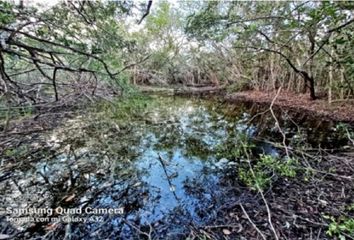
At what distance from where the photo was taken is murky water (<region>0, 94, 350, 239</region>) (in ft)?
7.48

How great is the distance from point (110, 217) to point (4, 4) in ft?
9.28

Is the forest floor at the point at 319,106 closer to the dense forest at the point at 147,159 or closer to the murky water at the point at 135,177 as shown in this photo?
the dense forest at the point at 147,159

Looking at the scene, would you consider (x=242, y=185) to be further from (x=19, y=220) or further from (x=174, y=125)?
(x=174, y=125)

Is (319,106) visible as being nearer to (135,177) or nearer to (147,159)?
(147,159)

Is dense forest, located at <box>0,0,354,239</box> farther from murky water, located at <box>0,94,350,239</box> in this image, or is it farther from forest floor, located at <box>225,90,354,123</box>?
forest floor, located at <box>225,90,354,123</box>

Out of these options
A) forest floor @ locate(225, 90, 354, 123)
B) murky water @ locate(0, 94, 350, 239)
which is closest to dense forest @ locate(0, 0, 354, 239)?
murky water @ locate(0, 94, 350, 239)

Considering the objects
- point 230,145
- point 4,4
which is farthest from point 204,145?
point 4,4

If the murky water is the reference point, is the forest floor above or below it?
above

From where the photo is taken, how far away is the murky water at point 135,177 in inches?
89.8

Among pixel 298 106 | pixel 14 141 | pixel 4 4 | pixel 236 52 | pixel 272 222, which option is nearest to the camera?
pixel 272 222

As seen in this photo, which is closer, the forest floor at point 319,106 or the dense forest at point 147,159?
the dense forest at point 147,159

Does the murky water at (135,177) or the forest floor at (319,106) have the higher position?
the forest floor at (319,106)

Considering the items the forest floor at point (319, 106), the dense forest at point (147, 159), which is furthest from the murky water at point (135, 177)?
the forest floor at point (319, 106)

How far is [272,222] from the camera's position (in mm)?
2168
